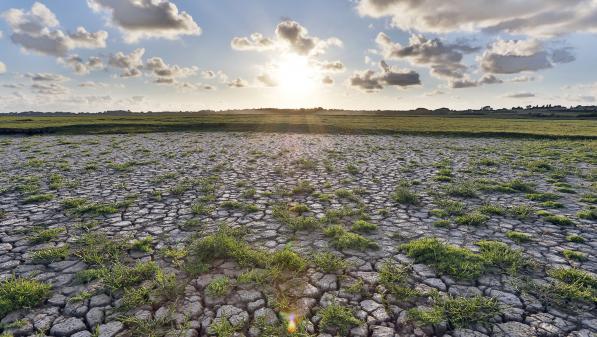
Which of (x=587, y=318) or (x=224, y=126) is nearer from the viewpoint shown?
(x=587, y=318)

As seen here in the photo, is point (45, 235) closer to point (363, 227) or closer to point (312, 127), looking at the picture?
point (363, 227)

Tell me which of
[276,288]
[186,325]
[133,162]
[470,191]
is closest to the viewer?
[186,325]

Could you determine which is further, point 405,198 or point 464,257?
point 405,198

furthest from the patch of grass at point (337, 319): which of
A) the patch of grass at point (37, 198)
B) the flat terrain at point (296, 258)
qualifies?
the patch of grass at point (37, 198)

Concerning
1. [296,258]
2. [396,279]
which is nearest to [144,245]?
[296,258]

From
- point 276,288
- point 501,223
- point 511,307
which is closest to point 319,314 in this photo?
point 276,288

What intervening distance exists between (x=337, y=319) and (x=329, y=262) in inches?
55.7

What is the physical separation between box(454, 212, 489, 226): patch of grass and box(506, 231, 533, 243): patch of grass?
2.60 ft

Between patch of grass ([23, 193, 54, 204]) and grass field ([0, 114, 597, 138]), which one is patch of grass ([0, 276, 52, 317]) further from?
grass field ([0, 114, 597, 138])

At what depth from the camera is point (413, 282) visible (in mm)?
5004

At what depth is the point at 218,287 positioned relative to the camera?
475 centimetres

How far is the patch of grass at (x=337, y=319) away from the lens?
4.01 meters

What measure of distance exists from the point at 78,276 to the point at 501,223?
8325 millimetres

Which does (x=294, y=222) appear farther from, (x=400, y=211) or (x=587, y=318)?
(x=587, y=318)
